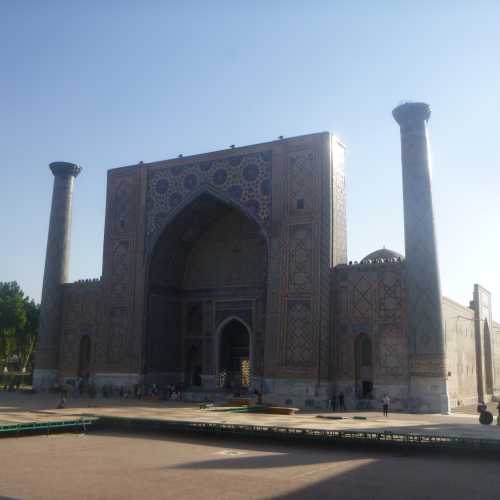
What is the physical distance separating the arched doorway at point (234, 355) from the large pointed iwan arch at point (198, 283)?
376mm

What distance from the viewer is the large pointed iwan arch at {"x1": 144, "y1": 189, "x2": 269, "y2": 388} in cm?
2373

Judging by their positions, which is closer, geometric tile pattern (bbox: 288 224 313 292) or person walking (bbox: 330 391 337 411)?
person walking (bbox: 330 391 337 411)

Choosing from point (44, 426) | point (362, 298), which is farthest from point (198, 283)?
point (44, 426)

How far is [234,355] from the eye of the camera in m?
24.5

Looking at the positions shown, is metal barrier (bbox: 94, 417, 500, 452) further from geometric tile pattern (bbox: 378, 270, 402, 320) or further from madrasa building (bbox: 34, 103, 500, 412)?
geometric tile pattern (bbox: 378, 270, 402, 320)

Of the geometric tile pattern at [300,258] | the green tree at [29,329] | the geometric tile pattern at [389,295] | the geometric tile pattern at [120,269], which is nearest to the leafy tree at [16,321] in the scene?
the green tree at [29,329]

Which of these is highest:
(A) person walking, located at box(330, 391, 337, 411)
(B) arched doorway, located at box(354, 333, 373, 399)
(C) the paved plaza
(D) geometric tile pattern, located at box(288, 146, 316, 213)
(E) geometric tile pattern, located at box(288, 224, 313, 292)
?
(D) geometric tile pattern, located at box(288, 146, 316, 213)

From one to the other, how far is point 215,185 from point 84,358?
943cm

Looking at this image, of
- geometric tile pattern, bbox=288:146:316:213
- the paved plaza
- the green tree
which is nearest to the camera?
the paved plaza

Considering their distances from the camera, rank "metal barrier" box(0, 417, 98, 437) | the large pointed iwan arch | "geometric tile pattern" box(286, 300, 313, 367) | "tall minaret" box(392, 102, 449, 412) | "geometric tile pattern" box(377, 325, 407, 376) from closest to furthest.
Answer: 1. "metal barrier" box(0, 417, 98, 437)
2. "tall minaret" box(392, 102, 449, 412)
3. "geometric tile pattern" box(377, 325, 407, 376)
4. "geometric tile pattern" box(286, 300, 313, 367)
5. the large pointed iwan arch

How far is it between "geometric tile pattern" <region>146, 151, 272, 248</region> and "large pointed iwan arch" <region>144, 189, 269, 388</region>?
0.39 m

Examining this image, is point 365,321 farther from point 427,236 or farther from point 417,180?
point 417,180

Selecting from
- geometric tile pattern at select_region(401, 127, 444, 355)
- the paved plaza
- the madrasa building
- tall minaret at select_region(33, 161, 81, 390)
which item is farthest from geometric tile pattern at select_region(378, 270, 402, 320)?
tall minaret at select_region(33, 161, 81, 390)

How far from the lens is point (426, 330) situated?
18.1 metres
